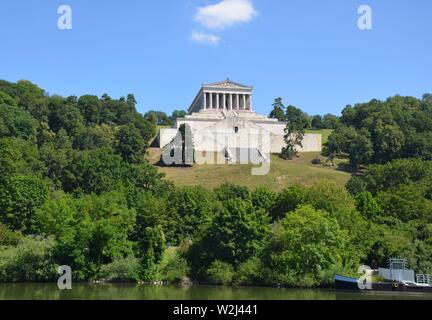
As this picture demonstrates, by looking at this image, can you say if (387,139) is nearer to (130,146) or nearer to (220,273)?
(130,146)

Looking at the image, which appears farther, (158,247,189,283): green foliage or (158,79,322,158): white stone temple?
(158,79,322,158): white stone temple

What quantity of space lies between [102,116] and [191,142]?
1001 inches

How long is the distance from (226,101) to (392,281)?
84203 mm

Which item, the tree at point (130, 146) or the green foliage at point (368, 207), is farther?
the tree at point (130, 146)

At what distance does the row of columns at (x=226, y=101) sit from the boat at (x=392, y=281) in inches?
3173

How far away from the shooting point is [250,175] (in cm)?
7756

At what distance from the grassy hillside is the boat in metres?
34.3

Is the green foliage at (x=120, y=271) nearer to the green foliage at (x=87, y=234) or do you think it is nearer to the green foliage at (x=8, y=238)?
the green foliage at (x=87, y=234)

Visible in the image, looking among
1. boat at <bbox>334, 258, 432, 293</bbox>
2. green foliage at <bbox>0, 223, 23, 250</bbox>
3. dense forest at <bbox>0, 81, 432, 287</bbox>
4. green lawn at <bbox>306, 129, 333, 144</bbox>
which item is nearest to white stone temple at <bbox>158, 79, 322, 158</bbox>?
green lawn at <bbox>306, 129, 333, 144</bbox>

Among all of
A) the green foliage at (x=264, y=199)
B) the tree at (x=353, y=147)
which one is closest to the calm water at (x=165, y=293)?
the green foliage at (x=264, y=199)

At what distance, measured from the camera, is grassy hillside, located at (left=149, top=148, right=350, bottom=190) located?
244 ft

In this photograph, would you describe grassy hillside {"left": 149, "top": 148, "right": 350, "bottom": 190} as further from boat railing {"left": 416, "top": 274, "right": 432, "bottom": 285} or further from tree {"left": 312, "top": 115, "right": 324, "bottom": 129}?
tree {"left": 312, "top": 115, "right": 324, "bottom": 129}

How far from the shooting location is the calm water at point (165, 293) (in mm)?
30625

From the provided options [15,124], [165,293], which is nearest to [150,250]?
[165,293]
